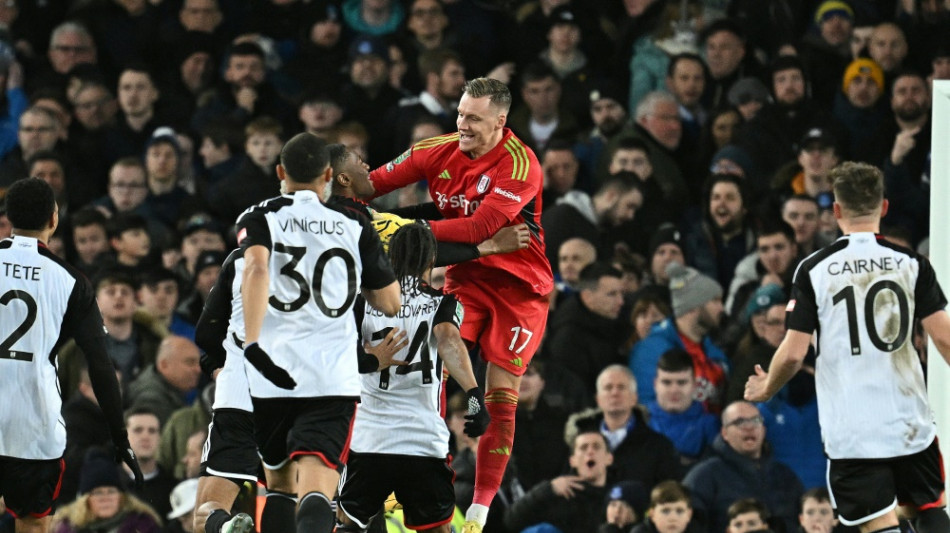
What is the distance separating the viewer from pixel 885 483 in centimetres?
838

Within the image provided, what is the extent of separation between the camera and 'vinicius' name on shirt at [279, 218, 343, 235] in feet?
25.8

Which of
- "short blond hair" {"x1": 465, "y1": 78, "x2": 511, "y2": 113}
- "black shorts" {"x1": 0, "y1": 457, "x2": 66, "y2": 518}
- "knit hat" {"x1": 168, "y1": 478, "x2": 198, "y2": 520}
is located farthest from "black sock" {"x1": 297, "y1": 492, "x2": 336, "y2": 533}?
"knit hat" {"x1": 168, "y1": 478, "x2": 198, "y2": 520}

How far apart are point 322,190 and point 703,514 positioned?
460cm

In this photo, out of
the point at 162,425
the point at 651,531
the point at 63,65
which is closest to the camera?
the point at 651,531

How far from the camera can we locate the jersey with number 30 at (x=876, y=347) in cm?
834

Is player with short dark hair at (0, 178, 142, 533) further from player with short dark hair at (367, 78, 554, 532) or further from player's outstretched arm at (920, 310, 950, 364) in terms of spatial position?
player's outstretched arm at (920, 310, 950, 364)

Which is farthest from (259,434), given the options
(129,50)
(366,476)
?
(129,50)

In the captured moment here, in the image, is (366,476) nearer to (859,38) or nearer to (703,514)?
(703,514)

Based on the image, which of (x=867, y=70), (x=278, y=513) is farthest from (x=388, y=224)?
(x=867, y=70)

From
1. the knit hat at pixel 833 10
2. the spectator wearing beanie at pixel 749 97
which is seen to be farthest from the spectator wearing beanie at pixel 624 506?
the knit hat at pixel 833 10

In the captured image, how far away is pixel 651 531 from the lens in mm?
11414

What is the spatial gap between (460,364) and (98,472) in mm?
4190

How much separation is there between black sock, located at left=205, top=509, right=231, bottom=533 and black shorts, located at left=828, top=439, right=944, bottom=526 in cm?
307

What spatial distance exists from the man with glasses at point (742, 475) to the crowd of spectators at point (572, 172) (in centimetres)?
2
